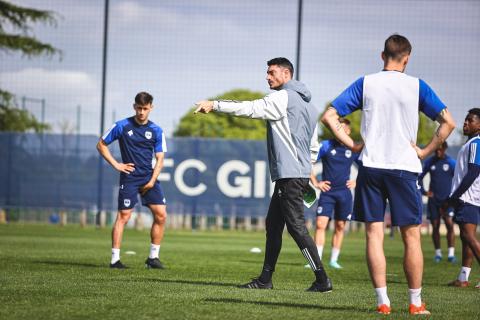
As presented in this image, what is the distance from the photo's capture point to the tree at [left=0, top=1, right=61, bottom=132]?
90.8ft

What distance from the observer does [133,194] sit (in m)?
11.7

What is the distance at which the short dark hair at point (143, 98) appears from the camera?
11414 millimetres

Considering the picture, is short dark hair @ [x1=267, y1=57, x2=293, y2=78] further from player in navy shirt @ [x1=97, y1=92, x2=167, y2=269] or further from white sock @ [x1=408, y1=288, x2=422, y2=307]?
player in navy shirt @ [x1=97, y1=92, x2=167, y2=269]

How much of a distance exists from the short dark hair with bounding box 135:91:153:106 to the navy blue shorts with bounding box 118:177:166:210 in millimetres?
989

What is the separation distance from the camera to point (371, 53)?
25.5m

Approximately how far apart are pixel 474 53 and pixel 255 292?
60.6 feet

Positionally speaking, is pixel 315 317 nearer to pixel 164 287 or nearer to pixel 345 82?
pixel 164 287

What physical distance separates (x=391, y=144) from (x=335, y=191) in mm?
7028

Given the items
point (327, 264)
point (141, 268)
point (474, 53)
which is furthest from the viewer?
point (474, 53)

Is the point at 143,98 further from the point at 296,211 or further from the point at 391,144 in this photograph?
the point at 391,144

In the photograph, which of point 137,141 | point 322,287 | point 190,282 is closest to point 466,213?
point 322,287

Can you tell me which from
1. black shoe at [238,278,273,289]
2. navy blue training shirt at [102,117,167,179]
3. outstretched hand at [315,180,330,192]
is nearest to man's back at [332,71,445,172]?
black shoe at [238,278,273,289]

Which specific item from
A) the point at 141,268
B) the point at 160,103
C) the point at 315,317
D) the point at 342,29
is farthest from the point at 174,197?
the point at 315,317

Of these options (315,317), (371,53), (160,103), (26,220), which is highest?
(371,53)
